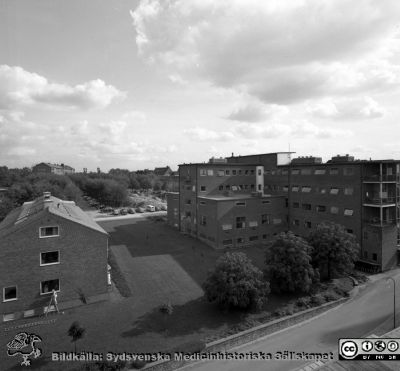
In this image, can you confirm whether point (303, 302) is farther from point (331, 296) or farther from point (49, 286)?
point (49, 286)

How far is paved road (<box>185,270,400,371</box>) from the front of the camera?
16.4 meters

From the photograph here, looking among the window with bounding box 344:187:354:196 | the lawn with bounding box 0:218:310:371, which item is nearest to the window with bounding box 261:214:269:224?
the lawn with bounding box 0:218:310:371

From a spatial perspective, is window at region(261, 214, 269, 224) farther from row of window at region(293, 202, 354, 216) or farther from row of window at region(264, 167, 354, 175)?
row of window at region(264, 167, 354, 175)

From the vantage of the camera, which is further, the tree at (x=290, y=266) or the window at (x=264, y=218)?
the window at (x=264, y=218)

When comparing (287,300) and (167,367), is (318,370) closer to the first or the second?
(167,367)

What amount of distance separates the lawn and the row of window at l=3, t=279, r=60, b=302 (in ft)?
6.99

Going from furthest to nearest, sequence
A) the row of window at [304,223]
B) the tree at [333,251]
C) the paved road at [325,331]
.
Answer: the row of window at [304,223] < the tree at [333,251] < the paved road at [325,331]

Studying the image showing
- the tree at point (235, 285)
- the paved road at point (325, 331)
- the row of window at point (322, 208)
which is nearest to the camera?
the paved road at point (325, 331)

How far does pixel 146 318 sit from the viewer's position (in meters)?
20.3

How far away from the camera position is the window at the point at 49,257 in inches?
859

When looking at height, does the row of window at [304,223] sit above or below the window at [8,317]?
above

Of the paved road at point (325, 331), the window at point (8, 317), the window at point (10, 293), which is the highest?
the window at point (10, 293)

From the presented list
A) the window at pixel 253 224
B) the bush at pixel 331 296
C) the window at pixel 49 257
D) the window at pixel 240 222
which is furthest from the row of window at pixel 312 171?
the window at pixel 49 257

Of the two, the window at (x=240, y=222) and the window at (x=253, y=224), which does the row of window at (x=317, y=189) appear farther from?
the window at (x=240, y=222)
